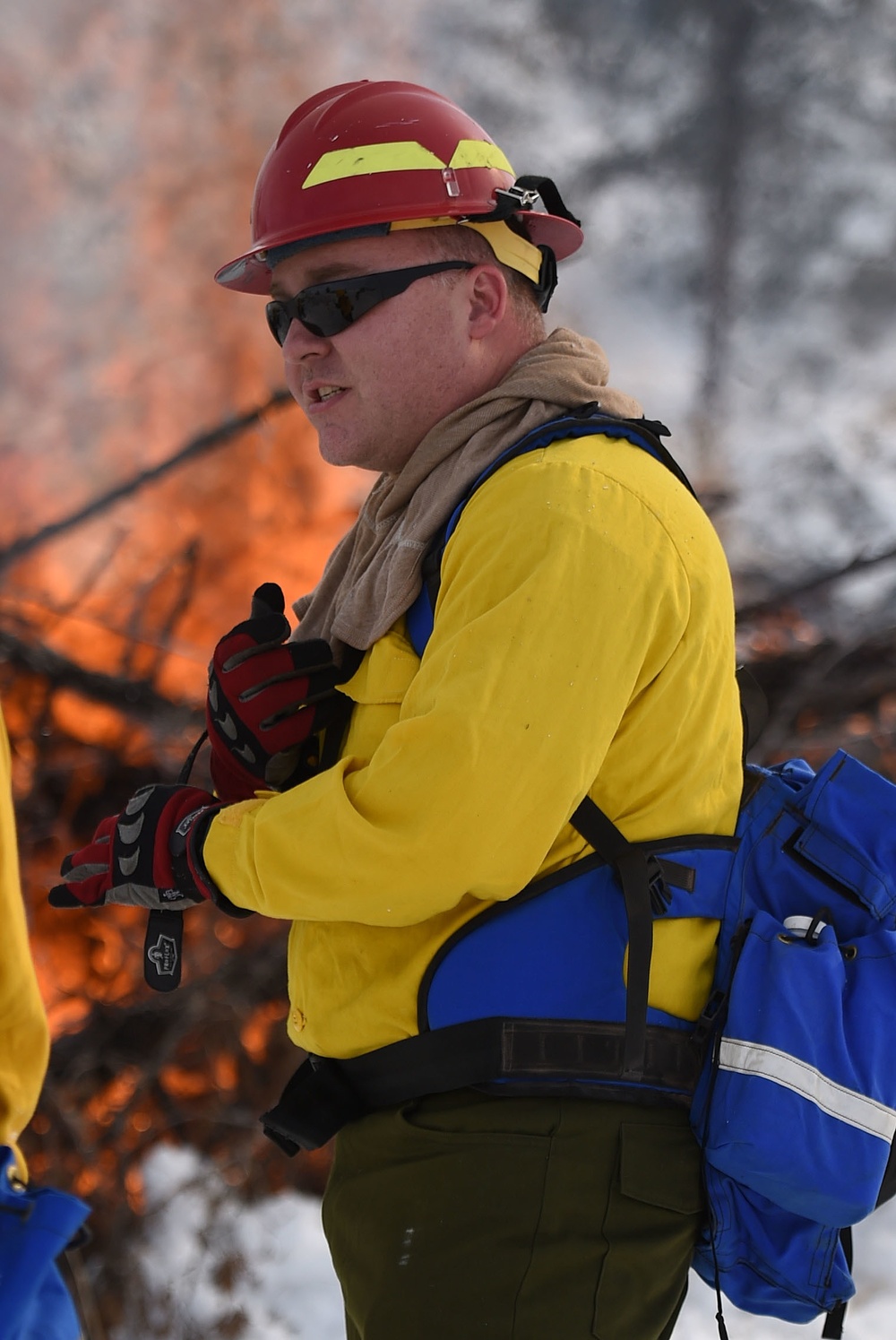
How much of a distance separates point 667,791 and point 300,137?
114 centimetres

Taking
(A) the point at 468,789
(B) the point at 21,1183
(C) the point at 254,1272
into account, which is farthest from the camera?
(C) the point at 254,1272

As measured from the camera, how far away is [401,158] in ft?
5.35

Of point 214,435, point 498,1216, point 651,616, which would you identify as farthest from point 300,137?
point 214,435

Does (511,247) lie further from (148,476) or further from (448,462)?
(148,476)

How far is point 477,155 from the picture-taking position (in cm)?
170

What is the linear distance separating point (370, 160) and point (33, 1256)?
1751mm

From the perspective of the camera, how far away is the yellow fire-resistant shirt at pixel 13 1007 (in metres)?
1.86

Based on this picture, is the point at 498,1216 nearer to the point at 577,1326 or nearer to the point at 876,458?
the point at 577,1326

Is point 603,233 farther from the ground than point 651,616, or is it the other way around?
point 603,233

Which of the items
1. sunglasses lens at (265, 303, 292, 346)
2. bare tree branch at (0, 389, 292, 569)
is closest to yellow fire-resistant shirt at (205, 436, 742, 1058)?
sunglasses lens at (265, 303, 292, 346)

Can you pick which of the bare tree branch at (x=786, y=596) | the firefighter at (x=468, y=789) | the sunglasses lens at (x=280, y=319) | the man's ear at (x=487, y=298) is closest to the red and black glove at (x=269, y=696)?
the firefighter at (x=468, y=789)

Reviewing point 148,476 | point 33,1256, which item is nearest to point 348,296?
point 33,1256

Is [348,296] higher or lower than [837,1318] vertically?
higher

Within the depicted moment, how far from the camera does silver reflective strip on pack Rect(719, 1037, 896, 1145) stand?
1.32 metres
